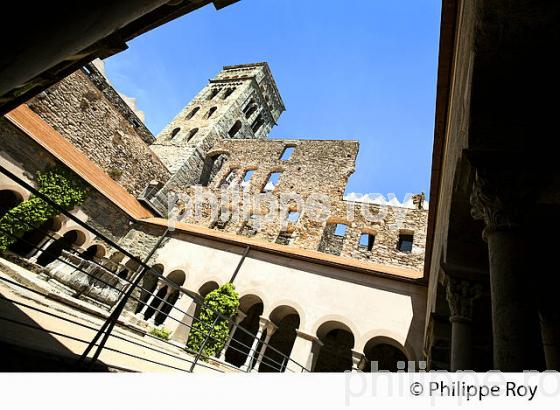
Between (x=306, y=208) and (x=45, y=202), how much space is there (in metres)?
12.9

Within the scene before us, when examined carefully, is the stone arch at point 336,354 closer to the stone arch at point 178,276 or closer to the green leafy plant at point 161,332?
Result: the green leafy plant at point 161,332

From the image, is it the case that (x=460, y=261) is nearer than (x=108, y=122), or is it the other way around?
(x=460, y=261)

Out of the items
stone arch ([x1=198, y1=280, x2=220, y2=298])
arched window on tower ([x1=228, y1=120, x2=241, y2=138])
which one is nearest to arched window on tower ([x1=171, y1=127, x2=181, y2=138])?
arched window on tower ([x1=228, y1=120, x2=241, y2=138])

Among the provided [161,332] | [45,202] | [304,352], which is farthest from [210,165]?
[304,352]

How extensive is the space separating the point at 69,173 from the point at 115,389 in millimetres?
13271

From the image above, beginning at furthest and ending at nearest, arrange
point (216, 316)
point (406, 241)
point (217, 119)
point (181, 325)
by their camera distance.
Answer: point (217, 119), point (406, 241), point (181, 325), point (216, 316)

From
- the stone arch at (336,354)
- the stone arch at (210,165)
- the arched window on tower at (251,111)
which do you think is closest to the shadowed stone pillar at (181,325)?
the stone arch at (336,354)

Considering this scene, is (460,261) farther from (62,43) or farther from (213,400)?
(62,43)

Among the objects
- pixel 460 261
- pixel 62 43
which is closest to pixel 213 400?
pixel 62 43

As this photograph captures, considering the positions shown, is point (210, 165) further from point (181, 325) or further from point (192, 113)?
point (181, 325)

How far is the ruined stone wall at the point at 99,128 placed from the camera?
51.2 feet

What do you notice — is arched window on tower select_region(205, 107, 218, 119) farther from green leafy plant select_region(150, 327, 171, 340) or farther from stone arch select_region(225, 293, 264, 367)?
green leafy plant select_region(150, 327, 171, 340)

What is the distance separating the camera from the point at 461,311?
4.24m

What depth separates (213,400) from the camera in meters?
2.12
